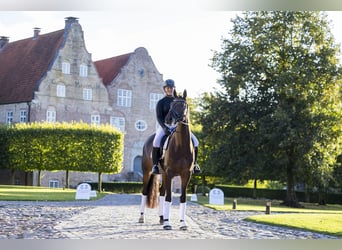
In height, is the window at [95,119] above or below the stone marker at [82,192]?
above

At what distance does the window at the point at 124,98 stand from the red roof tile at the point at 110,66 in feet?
1.40

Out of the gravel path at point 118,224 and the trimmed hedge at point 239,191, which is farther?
the trimmed hedge at point 239,191

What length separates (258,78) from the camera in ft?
47.0

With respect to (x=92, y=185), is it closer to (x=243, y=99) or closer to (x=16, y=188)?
(x=16, y=188)

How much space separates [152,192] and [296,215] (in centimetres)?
334

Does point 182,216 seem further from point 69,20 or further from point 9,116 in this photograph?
point 9,116

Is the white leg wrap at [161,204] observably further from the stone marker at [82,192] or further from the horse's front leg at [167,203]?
the stone marker at [82,192]

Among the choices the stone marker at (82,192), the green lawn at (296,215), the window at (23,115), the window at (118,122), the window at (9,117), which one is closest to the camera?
the green lawn at (296,215)

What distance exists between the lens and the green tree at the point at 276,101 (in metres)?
14.0

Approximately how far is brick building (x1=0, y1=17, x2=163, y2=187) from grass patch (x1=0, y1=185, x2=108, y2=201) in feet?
1.03

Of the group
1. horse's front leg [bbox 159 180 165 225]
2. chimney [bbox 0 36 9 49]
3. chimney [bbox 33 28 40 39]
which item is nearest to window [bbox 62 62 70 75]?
chimney [bbox 33 28 40 39]

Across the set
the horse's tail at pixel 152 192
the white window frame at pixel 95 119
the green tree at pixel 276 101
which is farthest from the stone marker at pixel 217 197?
the horse's tail at pixel 152 192

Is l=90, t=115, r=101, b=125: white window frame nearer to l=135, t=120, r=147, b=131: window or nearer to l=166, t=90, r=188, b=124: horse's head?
l=135, t=120, r=147, b=131: window

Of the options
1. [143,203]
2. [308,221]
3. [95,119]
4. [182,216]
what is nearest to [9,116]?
[95,119]
